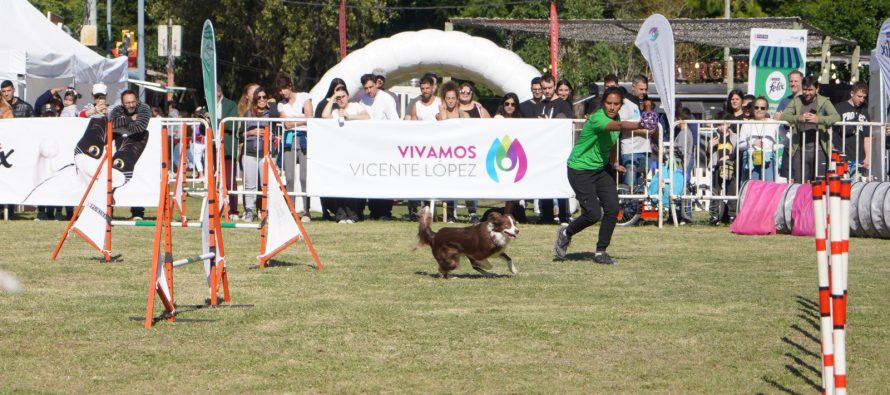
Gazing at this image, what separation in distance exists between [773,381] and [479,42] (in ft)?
56.2

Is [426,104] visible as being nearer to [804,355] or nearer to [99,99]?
[99,99]

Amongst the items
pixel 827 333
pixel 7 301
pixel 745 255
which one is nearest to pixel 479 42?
pixel 745 255

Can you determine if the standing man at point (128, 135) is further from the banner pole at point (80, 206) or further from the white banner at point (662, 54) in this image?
the white banner at point (662, 54)

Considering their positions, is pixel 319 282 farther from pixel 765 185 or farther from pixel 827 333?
pixel 765 185

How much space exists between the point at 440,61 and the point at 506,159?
6.48 metres

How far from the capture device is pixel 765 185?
55.7 feet

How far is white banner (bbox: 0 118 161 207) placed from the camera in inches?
711

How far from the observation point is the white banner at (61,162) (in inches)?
711

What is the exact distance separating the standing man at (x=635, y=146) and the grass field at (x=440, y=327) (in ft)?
14.2

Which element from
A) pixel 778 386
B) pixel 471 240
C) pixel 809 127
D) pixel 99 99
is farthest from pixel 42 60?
pixel 778 386

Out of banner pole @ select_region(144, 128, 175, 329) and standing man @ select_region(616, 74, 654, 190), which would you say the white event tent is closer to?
standing man @ select_region(616, 74, 654, 190)

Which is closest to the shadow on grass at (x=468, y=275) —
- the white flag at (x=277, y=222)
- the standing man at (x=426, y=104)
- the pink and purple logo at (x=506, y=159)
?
the white flag at (x=277, y=222)

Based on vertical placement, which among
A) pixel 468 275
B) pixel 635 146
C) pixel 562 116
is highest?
pixel 562 116

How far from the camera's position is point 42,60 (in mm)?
24562
